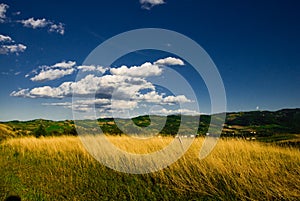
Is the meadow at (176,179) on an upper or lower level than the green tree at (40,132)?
lower

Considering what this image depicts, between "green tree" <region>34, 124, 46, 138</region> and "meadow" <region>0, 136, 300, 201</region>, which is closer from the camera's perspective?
"meadow" <region>0, 136, 300, 201</region>

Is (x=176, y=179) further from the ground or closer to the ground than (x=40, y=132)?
closer to the ground

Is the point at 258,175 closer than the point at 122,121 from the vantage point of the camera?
Yes

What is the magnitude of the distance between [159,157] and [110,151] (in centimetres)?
219

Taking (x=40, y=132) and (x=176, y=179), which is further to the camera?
(x=40, y=132)

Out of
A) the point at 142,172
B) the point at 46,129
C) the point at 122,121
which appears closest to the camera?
the point at 142,172

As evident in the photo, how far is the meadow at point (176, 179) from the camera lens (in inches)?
213

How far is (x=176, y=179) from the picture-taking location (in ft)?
20.5

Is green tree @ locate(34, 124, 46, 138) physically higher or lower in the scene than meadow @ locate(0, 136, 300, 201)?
higher

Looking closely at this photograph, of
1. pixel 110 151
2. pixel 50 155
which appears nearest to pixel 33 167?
pixel 50 155

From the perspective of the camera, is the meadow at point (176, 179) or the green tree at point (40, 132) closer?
the meadow at point (176, 179)

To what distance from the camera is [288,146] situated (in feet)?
32.2

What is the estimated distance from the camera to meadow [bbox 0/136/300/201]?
540cm

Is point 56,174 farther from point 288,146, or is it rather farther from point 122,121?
point 122,121
